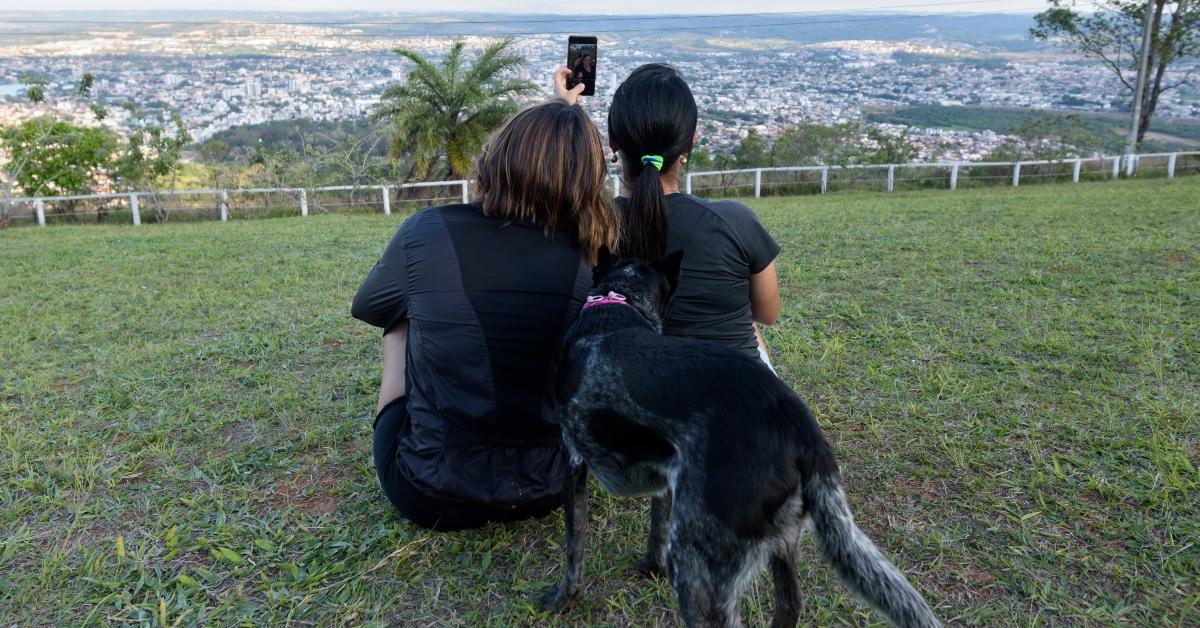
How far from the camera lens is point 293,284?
6.86 m

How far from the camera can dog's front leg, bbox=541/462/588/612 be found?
7.36 ft

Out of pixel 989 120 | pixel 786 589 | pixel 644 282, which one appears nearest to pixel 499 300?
pixel 644 282

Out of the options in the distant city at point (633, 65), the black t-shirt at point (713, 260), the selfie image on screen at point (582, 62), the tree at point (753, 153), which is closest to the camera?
the black t-shirt at point (713, 260)

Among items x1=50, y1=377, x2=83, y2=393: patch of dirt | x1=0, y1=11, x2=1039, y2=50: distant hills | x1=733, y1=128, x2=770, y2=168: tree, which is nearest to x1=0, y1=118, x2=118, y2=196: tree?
x1=50, y1=377, x2=83, y2=393: patch of dirt

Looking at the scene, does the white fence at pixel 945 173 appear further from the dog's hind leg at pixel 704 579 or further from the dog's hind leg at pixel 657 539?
the dog's hind leg at pixel 704 579

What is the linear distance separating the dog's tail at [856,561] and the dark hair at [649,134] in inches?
39.8

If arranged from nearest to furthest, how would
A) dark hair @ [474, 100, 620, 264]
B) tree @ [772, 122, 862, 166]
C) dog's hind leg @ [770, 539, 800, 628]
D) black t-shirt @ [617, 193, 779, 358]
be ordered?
dog's hind leg @ [770, 539, 800, 628] → dark hair @ [474, 100, 620, 264] → black t-shirt @ [617, 193, 779, 358] → tree @ [772, 122, 862, 166]

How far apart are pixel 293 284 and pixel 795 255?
481cm

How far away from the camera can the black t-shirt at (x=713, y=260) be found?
8.60 feet

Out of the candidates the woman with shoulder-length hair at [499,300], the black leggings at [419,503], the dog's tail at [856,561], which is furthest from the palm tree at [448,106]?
the dog's tail at [856,561]

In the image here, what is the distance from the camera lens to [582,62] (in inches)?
124

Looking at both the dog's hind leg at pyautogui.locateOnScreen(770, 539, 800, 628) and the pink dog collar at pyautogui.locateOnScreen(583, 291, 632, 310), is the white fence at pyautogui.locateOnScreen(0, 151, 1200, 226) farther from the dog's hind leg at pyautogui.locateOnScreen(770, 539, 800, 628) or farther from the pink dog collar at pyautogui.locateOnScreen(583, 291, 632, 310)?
the dog's hind leg at pyautogui.locateOnScreen(770, 539, 800, 628)

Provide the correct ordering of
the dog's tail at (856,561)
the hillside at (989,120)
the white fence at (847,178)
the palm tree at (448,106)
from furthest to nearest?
the hillside at (989,120) < the palm tree at (448,106) < the white fence at (847,178) < the dog's tail at (856,561)

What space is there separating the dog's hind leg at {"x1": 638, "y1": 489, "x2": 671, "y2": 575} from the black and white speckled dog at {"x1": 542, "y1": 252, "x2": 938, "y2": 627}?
1.41 feet
